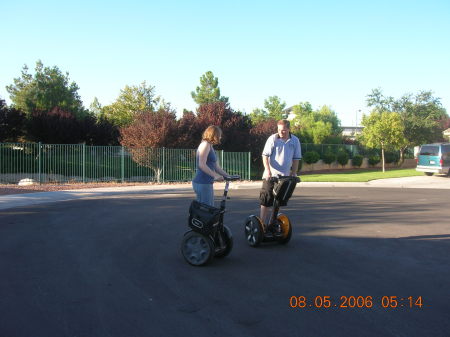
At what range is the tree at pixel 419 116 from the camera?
37188mm

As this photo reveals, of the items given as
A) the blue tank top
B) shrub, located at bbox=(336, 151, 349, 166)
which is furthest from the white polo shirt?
shrub, located at bbox=(336, 151, 349, 166)

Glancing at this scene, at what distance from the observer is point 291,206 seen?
38.5 ft

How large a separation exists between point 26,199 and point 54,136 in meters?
12.7

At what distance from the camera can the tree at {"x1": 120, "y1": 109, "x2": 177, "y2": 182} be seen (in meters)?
21.3

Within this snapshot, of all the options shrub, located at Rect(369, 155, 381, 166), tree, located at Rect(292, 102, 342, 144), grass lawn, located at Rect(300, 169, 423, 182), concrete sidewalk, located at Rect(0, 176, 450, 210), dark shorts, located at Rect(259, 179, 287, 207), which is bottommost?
concrete sidewalk, located at Rect(0, 176, 450, 210)

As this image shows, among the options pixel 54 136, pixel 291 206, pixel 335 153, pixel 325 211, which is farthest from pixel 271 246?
pixel 335 153

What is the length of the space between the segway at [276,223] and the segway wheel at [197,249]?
119 centimetres

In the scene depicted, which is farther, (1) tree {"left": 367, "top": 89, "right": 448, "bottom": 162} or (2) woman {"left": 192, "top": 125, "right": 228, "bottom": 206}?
(1) tree {"left": 367, "top": 89, "right": 448, "bottom": 162}

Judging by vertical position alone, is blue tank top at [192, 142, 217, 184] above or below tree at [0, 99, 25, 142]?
below

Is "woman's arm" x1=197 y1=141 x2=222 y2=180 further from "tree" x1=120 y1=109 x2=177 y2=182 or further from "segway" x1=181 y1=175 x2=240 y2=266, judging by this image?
"tree" x1=120 y1=109 x2=177 y2=182

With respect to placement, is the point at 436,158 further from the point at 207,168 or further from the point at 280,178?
the point at 207,168

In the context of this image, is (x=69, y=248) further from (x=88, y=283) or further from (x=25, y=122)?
(x=25, y=122)

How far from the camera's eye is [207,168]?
5.18 metres

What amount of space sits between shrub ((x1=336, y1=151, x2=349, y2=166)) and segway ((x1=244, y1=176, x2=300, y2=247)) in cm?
3019
